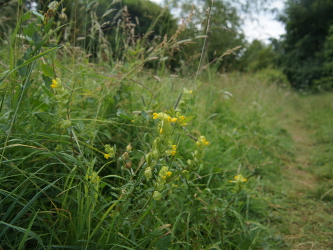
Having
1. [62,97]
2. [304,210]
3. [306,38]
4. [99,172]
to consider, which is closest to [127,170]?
[99,172]

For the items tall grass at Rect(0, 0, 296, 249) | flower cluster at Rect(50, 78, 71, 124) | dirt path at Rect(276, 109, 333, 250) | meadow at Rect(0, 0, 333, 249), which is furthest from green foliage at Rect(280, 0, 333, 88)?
flower cluster at Rect(50, 78, 71, 124)

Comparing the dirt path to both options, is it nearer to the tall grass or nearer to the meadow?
the meadow

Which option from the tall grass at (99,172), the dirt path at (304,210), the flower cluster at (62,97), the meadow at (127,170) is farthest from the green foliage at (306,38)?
the flower cluster at (62,97)

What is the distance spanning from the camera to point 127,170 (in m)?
1.28

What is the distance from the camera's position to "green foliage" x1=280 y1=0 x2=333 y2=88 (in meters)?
14.3

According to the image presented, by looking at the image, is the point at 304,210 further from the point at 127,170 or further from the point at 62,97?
the point at 62,97

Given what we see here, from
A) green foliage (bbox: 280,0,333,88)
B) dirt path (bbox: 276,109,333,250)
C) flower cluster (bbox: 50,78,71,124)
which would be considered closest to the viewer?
flower cluster (bbox: 50,78,71,124)

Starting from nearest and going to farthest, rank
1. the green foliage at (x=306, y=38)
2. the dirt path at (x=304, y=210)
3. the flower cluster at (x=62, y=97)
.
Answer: the flower cluster at (x=62, y=97)
the dirt path at (x=304, y=210)
the green foliage at (x=306, y=38)

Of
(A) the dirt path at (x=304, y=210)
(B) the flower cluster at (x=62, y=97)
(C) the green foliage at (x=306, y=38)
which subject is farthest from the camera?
(C) the green foliage at (x=306, y=38)

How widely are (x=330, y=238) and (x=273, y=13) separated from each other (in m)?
17.7

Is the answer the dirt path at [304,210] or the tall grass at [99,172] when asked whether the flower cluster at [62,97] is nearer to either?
→ the tall grass at [99,172]

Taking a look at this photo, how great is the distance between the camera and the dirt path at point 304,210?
63.4 inches

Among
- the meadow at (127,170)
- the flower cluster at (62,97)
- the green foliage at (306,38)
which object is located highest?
the green foliage at (306,38)

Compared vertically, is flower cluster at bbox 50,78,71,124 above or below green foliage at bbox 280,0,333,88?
below
